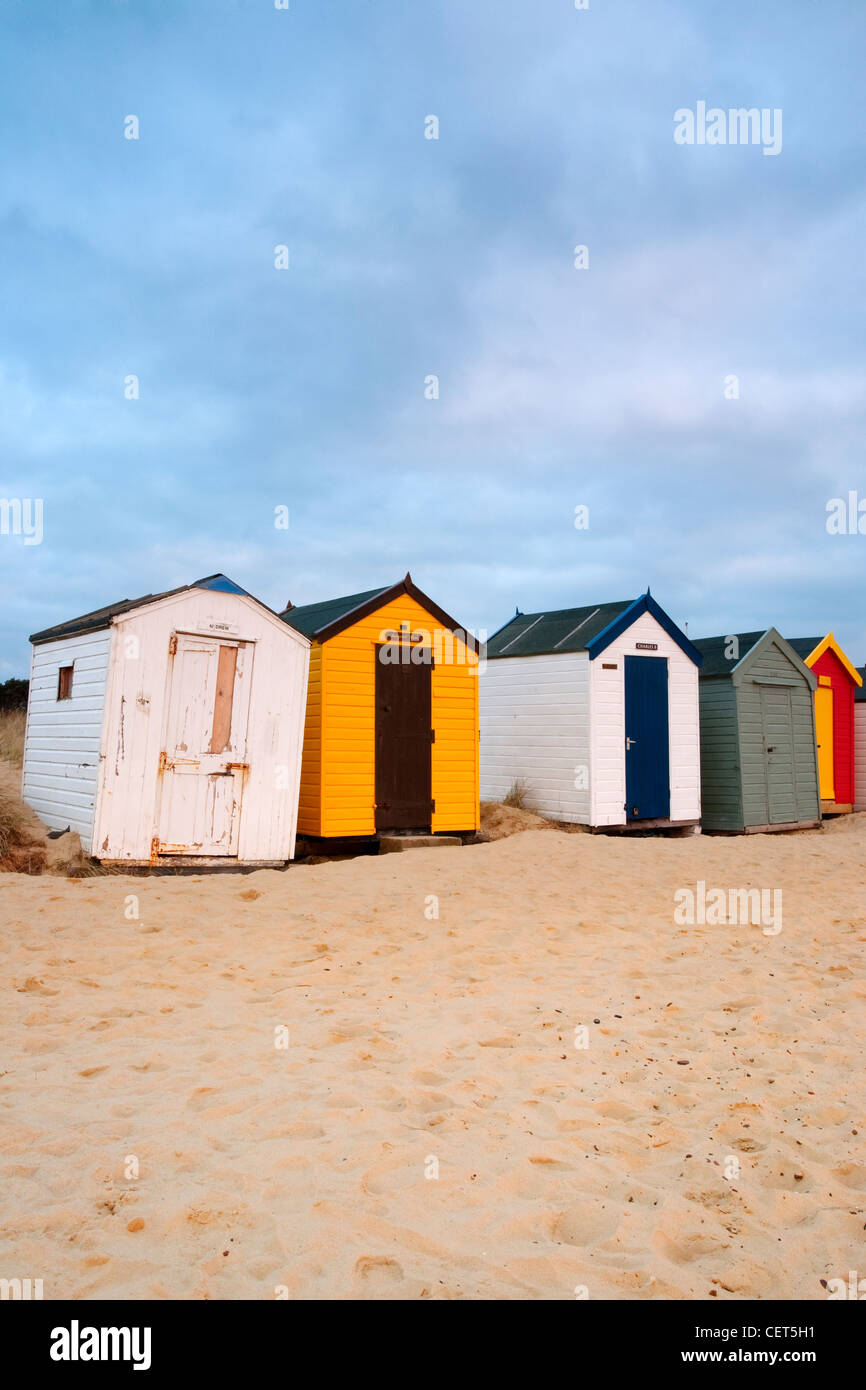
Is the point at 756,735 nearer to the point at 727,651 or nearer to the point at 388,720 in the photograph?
the point at 727,651

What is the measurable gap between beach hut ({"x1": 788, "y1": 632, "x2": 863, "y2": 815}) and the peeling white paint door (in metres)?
12.4

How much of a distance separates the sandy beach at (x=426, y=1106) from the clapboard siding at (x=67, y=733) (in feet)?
7.23

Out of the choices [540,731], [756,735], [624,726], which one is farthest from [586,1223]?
[756,735]

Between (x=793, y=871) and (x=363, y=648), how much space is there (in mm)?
5895

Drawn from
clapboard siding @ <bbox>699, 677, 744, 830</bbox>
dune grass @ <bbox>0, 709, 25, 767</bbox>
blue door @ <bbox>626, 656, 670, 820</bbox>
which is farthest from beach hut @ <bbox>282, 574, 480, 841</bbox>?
dune grass @ <bbox>0, 709, 25, 767</bbox>

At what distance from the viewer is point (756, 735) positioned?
1650 centimetres

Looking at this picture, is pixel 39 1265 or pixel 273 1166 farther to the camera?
pixel 273 1166

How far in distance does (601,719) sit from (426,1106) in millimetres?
10667

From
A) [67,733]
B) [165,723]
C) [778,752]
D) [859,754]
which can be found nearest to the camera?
[165,723]

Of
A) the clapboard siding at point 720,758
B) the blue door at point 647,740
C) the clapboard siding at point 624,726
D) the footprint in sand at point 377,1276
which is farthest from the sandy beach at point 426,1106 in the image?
the clapboard siding at point 720,758

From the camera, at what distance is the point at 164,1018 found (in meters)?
5.04

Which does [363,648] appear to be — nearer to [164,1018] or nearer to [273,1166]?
[164,1018]
